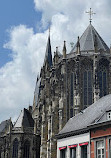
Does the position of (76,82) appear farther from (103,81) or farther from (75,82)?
(103,81)

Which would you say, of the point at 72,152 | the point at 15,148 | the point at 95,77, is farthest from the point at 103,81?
the point at 72,152

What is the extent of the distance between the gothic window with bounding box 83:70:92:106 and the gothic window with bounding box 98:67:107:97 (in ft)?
5.04

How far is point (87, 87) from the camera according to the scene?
54500 millimetres

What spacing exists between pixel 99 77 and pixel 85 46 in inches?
251

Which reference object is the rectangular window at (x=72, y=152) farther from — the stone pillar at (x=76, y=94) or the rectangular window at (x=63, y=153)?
the stone pillar at (x=76, y=94)

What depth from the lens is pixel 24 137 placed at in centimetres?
6519

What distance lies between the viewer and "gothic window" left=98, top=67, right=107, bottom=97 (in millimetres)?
54075

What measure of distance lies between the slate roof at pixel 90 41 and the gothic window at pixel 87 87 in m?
3.82

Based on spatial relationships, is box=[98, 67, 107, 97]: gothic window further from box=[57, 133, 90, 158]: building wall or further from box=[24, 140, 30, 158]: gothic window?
box=[57, 133, 90, 158]: building wall

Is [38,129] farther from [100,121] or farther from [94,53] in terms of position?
[100,121]

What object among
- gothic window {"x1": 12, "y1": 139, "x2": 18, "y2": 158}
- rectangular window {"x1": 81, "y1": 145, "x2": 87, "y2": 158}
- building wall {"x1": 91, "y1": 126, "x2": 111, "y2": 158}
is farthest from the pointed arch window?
building wall {"x1": 91, "y1": 126, "x2": 111, "y2": 158}

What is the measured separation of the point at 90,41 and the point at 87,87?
353 inches

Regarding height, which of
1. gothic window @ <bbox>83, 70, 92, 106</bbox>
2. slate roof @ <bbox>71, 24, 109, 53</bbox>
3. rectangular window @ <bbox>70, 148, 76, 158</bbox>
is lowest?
rectangular window @ <bbox>70, 148, 76, 158</bbox>

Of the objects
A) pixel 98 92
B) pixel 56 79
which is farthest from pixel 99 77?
pixel 56 79
